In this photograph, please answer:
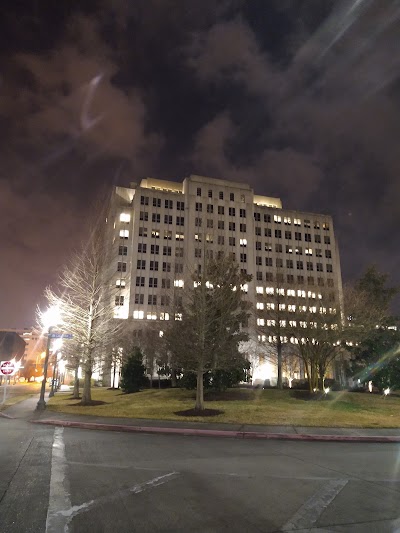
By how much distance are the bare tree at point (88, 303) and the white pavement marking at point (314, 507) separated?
20.2 meters

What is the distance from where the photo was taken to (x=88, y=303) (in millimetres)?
26094

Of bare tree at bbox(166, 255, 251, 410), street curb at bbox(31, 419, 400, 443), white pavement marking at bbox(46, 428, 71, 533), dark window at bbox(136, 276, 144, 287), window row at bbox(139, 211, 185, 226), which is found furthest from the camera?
window row at bbox(139, 211, 185, 226)

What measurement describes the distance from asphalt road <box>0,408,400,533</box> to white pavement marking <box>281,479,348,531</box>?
0.02 m

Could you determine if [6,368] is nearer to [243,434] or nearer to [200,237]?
[243,434]

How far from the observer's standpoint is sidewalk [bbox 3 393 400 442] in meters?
13.8

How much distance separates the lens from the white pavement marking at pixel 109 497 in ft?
17.8

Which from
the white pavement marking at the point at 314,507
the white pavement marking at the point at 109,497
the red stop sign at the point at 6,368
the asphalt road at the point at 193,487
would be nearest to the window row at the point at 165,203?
the red stop sign at the point at 6,368

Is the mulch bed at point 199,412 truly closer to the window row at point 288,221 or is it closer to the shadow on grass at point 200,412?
the shadow on grass at point 200,412

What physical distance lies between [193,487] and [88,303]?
20660 mm

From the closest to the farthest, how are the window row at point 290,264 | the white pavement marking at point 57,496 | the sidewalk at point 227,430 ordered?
the white pavement marking at point 57,496
the sidewalk at point 227,430
the window row at point 290,264

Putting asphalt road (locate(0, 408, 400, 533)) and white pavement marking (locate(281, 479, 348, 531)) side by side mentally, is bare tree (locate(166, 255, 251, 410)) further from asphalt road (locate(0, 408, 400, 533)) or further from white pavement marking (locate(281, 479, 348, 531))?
white pavement marking (locate(281, 479, 348, 531))

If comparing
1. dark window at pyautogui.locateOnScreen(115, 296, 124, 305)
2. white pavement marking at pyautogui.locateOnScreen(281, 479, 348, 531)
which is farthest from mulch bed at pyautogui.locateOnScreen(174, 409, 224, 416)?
dark window at pyautogui.locateOnScreen(115, 296, 124, 305)

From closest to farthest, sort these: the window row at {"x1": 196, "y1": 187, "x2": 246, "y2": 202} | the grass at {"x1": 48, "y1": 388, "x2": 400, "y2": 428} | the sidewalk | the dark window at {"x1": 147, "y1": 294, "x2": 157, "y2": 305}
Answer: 1. the sidewalk
2. the grass at {"x1": 48, "y1": 388, "x2": 400, "y2": 428}
3. the dark window at {"x1": 147, "y1": 294, "x2": 157, "y2": 305}
4. the window row at {"x1": 196, "y1": 187, "x2": 246, "y2": 202}

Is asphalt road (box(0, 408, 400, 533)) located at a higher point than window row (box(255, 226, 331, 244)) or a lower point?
lower
